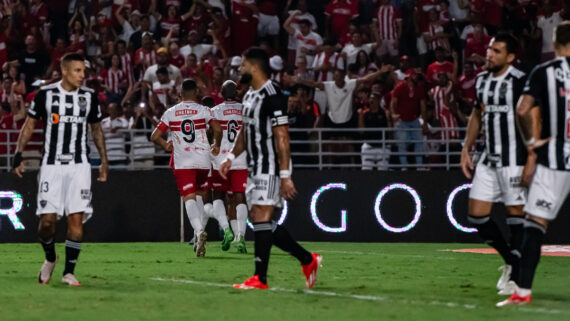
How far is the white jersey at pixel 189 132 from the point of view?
1545 cm

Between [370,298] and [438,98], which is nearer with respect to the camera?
[370,298]

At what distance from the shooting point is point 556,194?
29.2ft

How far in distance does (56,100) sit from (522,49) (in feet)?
44.6

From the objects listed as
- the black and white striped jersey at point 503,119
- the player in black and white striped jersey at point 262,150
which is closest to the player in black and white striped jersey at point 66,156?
the player in black and white striped jersey at point 262,150

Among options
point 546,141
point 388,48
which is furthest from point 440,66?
point 546,141

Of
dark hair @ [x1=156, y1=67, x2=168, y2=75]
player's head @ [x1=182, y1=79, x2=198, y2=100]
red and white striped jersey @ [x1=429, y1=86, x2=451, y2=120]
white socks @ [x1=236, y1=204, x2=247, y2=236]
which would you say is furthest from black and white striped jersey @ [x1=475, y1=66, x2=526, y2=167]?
dark hair @ [x1=156, y1=67, x2=168, y2=75]

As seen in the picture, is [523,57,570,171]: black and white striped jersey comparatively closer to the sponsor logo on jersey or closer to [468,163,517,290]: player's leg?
[468,163,517,290]: player's leg

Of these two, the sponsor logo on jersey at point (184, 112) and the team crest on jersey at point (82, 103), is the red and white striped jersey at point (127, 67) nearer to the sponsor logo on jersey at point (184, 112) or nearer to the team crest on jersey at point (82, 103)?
the sponsor logo on jersey at point (184, 112)

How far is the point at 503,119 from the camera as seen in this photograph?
10.1 metres

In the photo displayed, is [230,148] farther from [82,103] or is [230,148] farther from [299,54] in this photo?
[299,54]

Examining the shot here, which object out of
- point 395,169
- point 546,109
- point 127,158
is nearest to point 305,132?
point 395,169

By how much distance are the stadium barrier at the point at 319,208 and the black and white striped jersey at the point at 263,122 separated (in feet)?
29.9

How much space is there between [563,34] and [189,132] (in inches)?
302

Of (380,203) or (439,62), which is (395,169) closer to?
(380,203)
